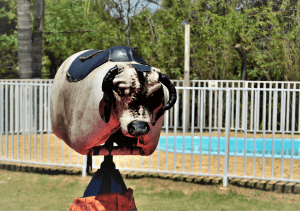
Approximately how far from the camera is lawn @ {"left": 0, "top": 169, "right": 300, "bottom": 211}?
5527mm

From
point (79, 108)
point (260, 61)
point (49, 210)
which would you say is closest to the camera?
point (79, 108)

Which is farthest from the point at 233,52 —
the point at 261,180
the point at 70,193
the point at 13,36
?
the point at 13,36

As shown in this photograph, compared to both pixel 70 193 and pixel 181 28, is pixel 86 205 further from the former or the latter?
pixel 181 28

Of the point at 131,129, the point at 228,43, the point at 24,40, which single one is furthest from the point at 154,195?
the point at 228,43

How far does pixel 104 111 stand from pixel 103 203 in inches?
36.0

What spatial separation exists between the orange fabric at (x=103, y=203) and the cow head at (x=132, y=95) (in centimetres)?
92

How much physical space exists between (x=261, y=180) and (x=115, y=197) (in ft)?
13.0

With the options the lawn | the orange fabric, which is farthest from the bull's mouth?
the lawn

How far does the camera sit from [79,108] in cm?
268

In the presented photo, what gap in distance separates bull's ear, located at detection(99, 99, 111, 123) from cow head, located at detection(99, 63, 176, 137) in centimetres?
4

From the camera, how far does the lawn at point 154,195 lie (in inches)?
218

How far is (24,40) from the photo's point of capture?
11.4 metres

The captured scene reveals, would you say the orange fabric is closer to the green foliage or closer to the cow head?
the cow head

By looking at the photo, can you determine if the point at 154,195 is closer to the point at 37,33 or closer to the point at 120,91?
the point at 120,91
